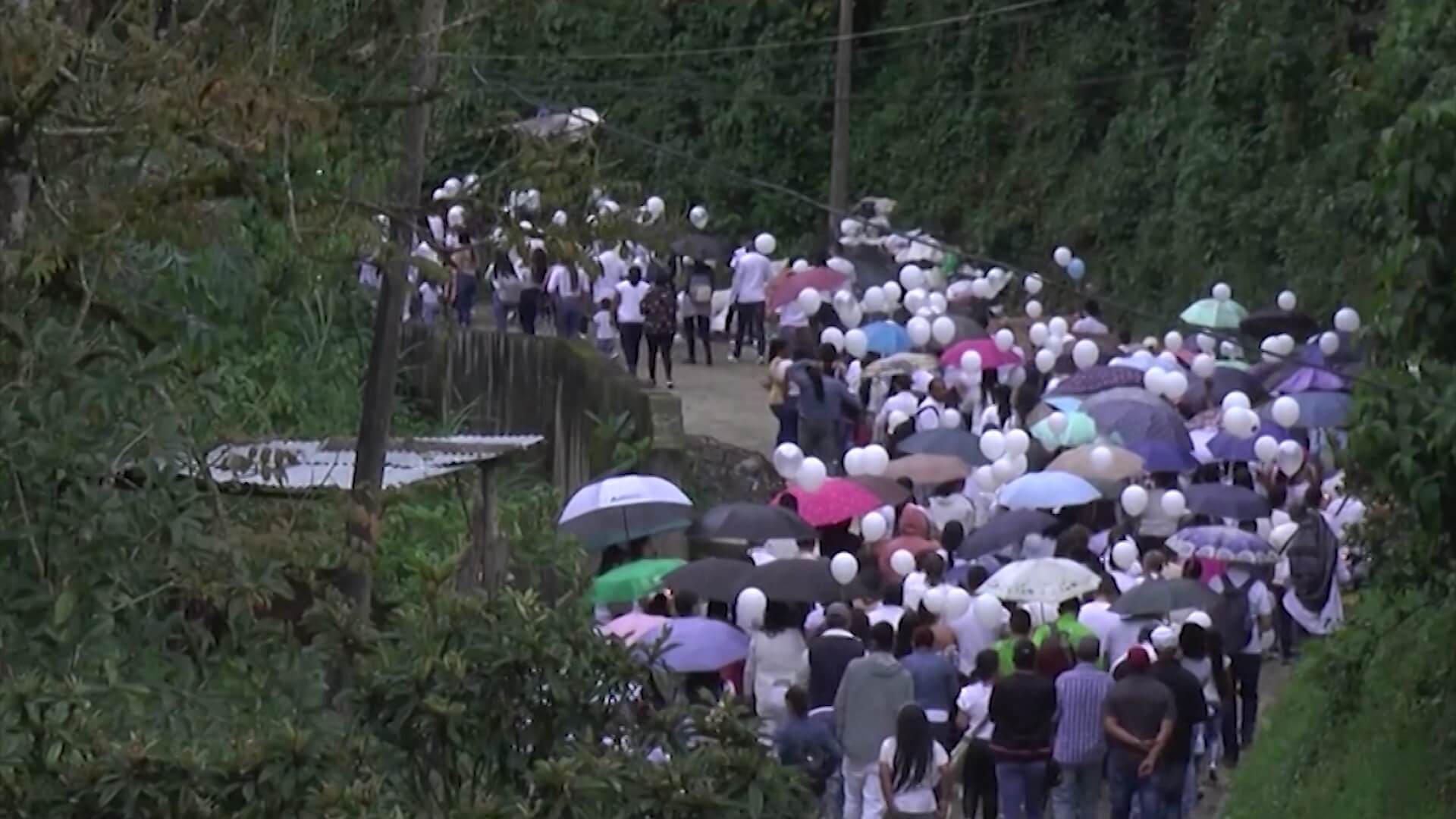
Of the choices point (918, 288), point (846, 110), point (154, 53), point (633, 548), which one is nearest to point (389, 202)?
point (154, 53)

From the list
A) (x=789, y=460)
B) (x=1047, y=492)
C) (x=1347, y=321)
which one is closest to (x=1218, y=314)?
(x=1347, y=321)

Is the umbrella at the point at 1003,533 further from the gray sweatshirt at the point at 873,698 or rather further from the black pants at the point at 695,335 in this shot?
the black pants at the point at 695,335

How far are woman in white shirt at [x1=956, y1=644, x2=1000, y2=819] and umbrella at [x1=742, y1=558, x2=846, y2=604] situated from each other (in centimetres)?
113

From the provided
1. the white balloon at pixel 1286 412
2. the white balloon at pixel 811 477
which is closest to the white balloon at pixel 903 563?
the white balloon at pixel 811 477

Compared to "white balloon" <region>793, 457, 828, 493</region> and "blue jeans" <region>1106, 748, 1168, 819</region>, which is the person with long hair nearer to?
"blue jeans" <region>1106, 748, 1168, 819</region>

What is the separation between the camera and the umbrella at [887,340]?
19875mm

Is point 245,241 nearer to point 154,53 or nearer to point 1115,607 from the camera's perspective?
point 154,53

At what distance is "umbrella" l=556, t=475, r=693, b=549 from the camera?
1501 cm

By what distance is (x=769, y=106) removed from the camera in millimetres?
33812

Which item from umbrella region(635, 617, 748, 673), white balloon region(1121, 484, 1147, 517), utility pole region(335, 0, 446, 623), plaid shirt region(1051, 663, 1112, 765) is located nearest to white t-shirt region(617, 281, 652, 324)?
white balloon region(1121, 484, 1147, 517)

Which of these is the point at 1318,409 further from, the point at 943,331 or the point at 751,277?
the point at 751,277

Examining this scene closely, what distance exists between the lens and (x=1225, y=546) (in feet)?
43.9

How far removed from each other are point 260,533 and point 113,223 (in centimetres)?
105

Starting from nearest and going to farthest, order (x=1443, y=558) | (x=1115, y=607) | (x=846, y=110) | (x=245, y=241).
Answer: (x=245, y=241)
(x=1443, y=558)
(x=1115, y=607)
(x=846, y=110)
